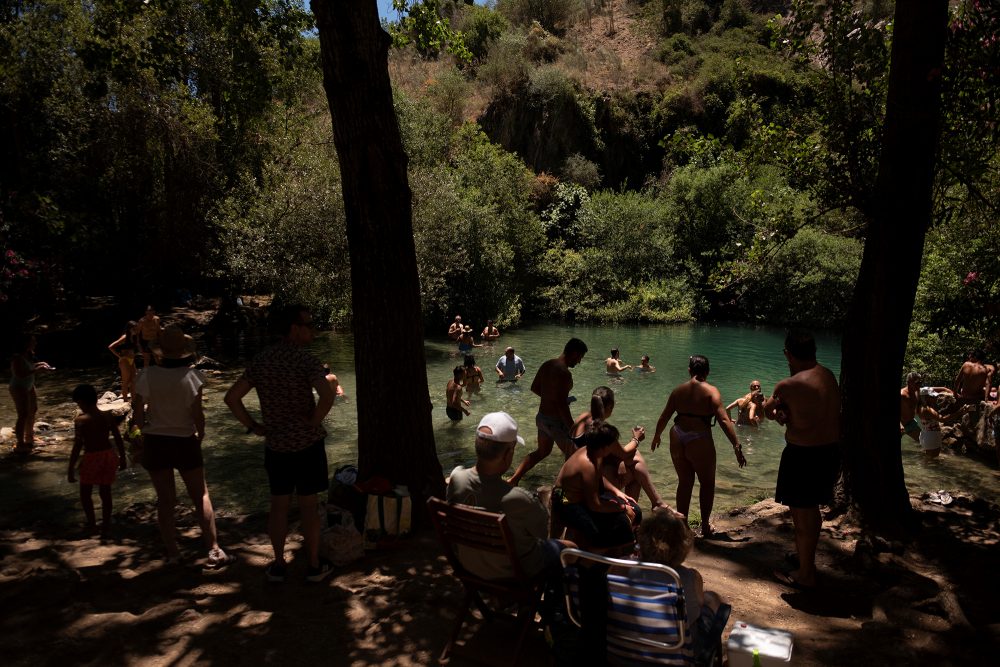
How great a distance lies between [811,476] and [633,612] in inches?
92.9

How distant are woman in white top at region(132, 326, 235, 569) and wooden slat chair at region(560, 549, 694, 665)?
3.24m

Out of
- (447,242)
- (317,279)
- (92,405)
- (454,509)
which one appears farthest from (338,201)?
(454,509)

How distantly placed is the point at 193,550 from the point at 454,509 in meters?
3.18

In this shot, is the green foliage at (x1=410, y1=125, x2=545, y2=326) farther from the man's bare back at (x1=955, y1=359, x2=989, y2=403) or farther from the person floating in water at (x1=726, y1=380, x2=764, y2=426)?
the man's bare back at (x1=955, y1=359, x2=989, y2=403)

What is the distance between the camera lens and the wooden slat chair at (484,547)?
3.53 meters

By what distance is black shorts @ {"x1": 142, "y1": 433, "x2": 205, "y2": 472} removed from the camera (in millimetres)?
4805

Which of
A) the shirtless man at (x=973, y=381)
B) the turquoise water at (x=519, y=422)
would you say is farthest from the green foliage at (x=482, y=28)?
the shirtless man at (x=973, y=381)

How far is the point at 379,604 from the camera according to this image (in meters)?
4.46

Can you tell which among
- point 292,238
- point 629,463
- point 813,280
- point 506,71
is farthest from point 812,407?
point 506,71

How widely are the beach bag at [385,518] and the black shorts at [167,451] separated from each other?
1.40 m

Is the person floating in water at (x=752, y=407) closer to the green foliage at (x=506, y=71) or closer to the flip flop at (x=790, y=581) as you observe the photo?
the flip flop at (x=790, y=581)

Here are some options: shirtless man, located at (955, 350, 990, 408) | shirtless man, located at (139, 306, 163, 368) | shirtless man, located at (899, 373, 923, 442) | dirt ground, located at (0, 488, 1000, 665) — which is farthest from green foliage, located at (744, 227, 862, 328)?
dirt ground, located at (0, 488, 1000, 665)

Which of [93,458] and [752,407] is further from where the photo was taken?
[752,407]

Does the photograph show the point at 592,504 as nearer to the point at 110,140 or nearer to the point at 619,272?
the point at 110,140
